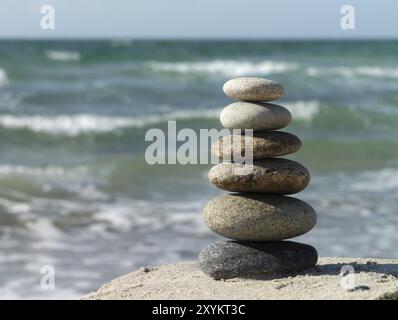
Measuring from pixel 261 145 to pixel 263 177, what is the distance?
27cm

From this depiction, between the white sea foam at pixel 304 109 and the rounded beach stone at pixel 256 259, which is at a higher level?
the white sea foam at pixel 304 109

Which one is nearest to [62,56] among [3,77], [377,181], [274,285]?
[3,77]

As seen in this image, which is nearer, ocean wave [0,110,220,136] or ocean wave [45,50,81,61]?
ocean wave [0,110,220,136]

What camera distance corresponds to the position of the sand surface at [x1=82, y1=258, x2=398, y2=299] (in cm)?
588

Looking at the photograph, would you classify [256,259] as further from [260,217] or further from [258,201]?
[258,201]

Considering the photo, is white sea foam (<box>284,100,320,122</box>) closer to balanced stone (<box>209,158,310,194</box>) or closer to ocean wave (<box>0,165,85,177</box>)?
ocean wave (<box>0,165,85,177</box>)

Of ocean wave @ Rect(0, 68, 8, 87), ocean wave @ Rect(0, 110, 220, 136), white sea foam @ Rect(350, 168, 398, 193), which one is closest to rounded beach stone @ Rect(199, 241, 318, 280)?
white sea foam @ Rect(350, 168, 398, 193)

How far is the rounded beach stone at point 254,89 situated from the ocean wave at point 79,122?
13833mm

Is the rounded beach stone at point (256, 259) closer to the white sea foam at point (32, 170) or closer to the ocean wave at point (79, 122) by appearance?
the white sea foam at point (32, 170)

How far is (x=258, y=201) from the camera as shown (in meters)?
6.48

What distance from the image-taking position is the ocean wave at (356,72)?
35.6m

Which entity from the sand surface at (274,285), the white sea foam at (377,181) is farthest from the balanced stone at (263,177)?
the white sea foam at (377,181)

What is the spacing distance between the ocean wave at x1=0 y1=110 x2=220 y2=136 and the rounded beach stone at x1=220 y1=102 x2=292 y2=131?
545 inches
